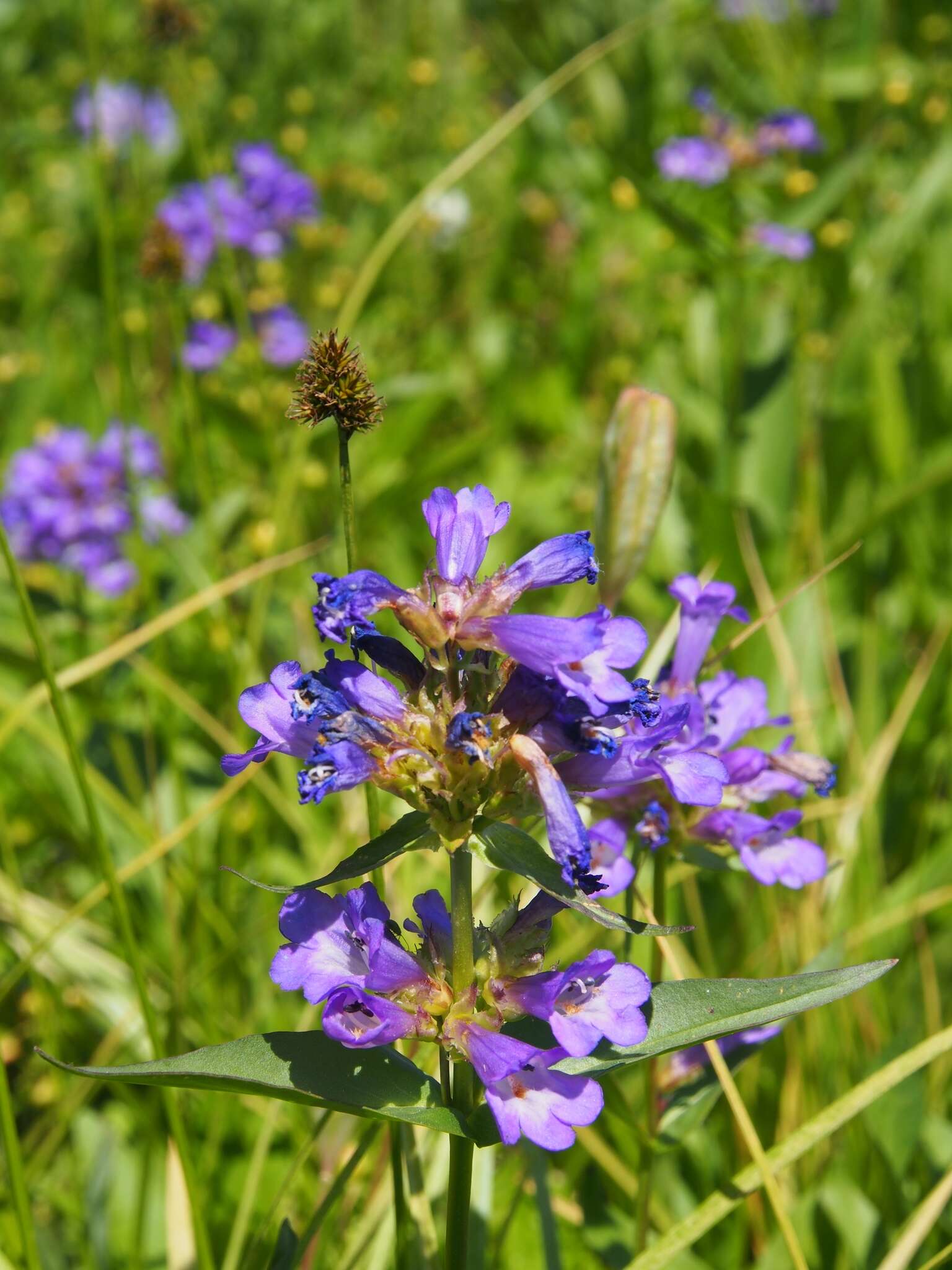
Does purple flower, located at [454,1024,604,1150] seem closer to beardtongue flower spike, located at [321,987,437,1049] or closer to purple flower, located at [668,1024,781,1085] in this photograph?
beardtongue flower spike, located at [321,987,437,1049]

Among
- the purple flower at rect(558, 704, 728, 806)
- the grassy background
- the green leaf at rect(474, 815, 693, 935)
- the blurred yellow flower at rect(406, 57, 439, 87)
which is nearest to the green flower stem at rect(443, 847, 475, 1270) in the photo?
the green leaf at rect(474, 815, 693, 935)

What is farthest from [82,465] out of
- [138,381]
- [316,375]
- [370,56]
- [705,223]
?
[370,56]

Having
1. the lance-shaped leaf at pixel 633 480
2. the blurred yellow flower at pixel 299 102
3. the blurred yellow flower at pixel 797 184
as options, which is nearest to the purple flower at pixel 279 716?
the lance-shaped leaf at pixel 633 480

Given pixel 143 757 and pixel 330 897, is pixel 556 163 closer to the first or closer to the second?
pixel 143 757

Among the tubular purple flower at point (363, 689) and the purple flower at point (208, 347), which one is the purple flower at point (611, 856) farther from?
the purple flower at point (208, 347)

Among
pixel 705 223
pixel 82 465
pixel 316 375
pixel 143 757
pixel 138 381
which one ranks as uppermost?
pixel 138 381
